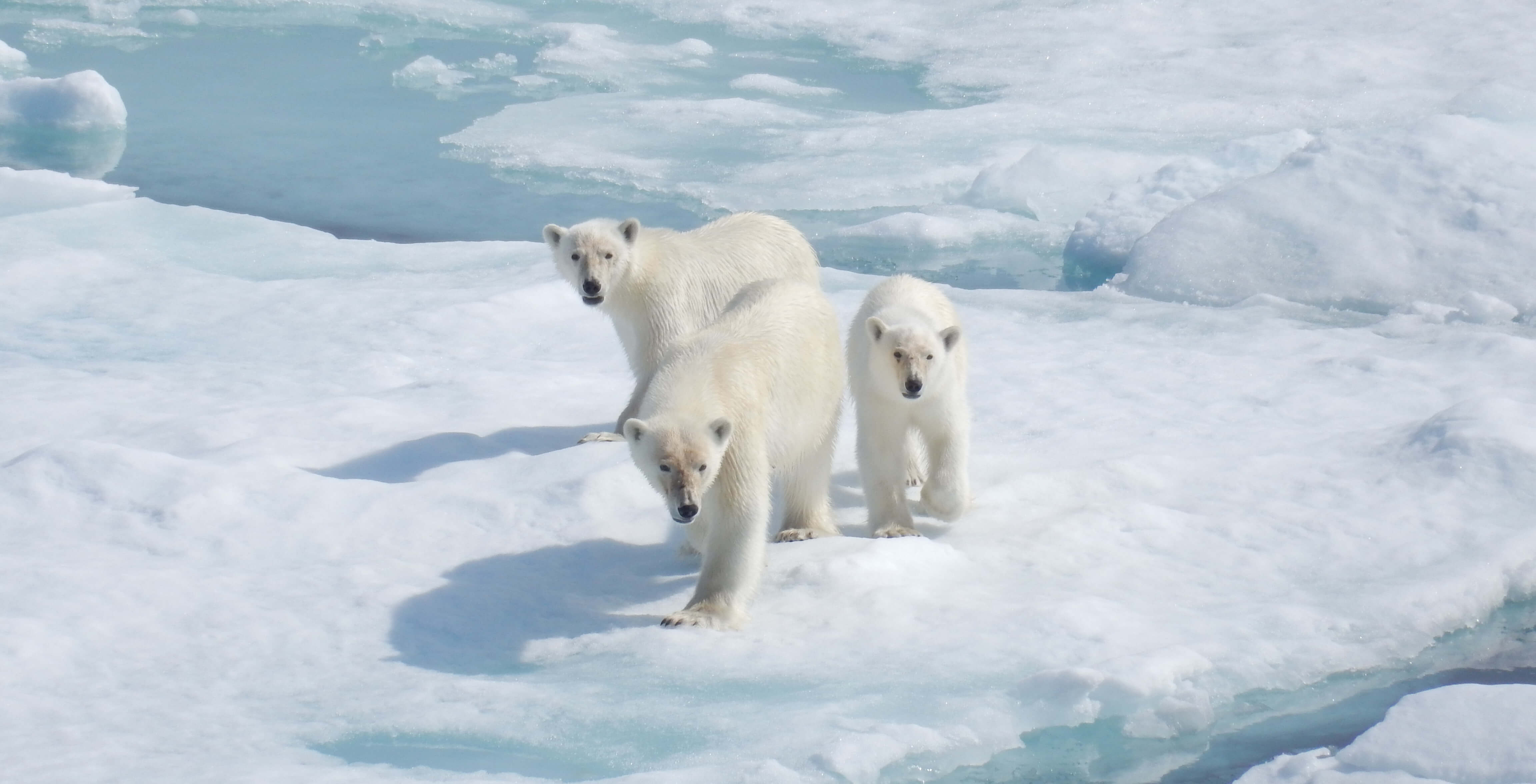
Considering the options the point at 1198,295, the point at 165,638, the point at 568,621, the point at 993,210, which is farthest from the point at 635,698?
the point at 993,210

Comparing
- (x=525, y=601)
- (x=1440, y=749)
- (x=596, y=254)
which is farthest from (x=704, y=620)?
(x=596, y=254)

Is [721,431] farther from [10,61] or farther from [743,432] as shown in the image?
[10,61]

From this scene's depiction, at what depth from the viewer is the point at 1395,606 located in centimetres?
364

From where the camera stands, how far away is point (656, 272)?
5.30 meters

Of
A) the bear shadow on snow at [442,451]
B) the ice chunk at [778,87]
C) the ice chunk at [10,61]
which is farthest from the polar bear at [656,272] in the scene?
the ice chunk at [10,61]

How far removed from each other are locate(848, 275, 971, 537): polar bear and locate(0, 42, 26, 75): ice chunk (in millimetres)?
11177

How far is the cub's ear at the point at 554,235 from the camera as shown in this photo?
17.4ft

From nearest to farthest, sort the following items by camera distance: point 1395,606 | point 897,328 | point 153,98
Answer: point 1395,606 → point 897,328 → point 153,98

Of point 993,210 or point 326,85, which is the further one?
point 326,85

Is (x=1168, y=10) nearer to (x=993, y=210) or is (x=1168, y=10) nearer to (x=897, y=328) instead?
(x=993, y=210)

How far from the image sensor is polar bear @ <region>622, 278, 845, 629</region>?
3.45 m

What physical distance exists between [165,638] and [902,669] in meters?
1.73

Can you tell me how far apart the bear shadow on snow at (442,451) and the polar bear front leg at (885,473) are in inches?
45.2

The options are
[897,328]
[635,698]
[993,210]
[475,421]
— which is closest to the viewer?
[635,698]
